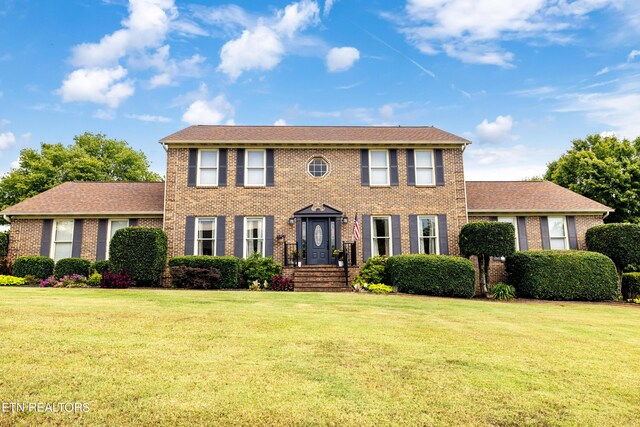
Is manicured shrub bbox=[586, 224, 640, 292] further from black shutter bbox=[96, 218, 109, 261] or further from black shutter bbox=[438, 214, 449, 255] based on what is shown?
black shutter bbox=[96, 218, 109, 261]

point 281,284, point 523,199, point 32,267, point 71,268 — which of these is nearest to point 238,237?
point 281,284

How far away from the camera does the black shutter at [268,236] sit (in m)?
15.8

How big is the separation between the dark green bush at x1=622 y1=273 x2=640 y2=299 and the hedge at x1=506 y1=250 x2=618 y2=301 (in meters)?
Result: 1.43

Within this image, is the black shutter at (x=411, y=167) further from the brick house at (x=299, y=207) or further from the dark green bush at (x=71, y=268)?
the dark green bush at (x=71, y=268)

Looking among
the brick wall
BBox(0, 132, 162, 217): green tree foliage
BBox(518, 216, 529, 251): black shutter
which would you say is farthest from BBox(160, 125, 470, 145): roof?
BBox(0, 132, 162, 217): green tree foliage

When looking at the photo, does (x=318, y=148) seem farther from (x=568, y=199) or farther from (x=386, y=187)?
(x=568, y=199)

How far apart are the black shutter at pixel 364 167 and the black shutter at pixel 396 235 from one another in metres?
1.97

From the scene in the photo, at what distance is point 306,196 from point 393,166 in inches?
161

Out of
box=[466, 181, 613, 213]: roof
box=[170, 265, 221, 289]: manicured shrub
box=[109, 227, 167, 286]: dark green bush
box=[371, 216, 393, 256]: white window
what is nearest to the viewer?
box=[109, 227, 167, 286]: dark green bush

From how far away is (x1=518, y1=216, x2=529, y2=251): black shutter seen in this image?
656 inches

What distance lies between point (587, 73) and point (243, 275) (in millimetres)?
18955

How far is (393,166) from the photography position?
16.7 m

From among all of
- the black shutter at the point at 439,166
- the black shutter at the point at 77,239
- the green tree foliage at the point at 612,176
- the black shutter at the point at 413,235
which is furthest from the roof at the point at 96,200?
the green tree foliage at the point at 612,176

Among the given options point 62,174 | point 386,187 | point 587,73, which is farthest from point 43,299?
point 62,174
